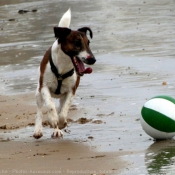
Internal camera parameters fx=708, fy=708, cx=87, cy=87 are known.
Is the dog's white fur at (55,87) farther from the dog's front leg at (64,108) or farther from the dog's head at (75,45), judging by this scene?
the dog's head at (75,45)

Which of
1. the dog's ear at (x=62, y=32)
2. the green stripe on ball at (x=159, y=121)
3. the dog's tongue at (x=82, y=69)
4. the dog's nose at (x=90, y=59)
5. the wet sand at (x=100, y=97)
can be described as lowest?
the wet sand at (x=100, y=97)

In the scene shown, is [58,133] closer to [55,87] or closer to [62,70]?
[55,87]

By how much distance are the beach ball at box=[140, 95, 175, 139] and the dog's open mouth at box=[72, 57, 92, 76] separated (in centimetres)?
89

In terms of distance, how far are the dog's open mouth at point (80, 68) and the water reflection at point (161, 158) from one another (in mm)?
1242

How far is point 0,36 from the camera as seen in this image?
18.8 metres

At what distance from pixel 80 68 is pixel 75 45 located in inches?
11.1

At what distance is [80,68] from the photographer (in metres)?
8.31

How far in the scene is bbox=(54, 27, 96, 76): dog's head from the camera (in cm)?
829

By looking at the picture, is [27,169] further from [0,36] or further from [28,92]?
[0,36]

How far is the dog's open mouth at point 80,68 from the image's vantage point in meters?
8.21

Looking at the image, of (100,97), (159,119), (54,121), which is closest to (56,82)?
(54,121)

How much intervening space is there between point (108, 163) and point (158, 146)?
2.92ft

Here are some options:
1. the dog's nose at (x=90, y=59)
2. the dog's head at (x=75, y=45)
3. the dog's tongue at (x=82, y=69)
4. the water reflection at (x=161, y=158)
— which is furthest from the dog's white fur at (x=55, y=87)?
the water reflection at (x=161, y=158)

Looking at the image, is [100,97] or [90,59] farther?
[100,97]
